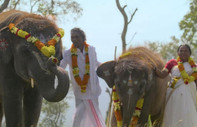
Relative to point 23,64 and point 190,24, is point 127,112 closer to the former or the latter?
point 23,64

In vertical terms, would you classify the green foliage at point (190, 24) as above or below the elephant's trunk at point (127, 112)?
above

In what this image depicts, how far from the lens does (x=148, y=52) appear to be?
291 inches

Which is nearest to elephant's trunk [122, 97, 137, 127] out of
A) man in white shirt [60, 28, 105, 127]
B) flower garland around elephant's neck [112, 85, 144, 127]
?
flower garland around elephant's neck [112, 85, 144, 127]

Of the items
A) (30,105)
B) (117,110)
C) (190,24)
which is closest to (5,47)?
(30,105)

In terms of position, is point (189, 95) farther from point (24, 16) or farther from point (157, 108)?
point (24, 16)

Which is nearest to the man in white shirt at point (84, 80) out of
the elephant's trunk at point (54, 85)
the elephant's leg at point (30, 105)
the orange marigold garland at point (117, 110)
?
the orange marigold garland at point (117, 110)

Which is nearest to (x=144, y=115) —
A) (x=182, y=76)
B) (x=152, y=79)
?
(x=152, y=79)

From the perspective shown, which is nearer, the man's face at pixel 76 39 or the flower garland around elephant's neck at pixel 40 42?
the flower garland around elephant's neck at pixel 40 42

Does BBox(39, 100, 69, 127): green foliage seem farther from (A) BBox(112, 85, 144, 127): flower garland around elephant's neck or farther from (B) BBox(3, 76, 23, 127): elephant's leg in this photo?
(B) BBox(3, 76, 23, 127): elephant's leg

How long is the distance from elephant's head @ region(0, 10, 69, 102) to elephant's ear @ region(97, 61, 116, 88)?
138 cm

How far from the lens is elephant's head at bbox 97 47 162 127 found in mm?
6305

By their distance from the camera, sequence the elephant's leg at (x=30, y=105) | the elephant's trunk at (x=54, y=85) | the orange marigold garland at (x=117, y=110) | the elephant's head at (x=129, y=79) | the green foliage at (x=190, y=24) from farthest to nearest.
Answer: the green foliage at (x=190, y=24) < the orange marigold garland at (x=117, y=110) < the elephant's head at (x=129, y=79) < the elephant's leg at (x=30, y=105) < the elephant's trunk at (x=54, y=85)

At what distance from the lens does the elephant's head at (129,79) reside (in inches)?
248

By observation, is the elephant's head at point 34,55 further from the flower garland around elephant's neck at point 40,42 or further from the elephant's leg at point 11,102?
the elephant's leg at point 11,102
